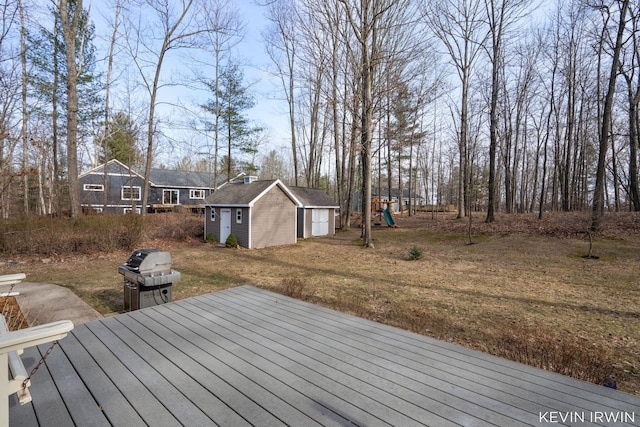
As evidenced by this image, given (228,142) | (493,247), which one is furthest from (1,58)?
(493,247)

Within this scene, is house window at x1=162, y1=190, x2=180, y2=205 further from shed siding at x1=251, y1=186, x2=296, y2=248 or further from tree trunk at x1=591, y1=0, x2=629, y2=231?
tree trunk at x1=591, y1=0, x2=629, y2=231

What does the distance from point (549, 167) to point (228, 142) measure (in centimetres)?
3489

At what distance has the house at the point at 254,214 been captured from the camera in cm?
1516

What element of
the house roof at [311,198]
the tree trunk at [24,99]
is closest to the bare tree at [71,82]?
the tree trunk at [24,99]

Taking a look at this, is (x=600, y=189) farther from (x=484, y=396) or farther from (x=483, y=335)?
(x=484, y=396)

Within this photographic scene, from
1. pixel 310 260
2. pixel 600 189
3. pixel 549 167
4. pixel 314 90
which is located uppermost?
pixel 314 90

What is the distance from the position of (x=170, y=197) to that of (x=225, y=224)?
17683 mm

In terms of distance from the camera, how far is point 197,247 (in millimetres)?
14820

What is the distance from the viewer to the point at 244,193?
16.1m

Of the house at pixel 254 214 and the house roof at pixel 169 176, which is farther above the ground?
the house roof at pixel 169 176

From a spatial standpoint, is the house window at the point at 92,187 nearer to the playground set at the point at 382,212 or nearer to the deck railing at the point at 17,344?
the playground set at the point at 382,212

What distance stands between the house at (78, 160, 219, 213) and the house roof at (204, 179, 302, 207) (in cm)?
960

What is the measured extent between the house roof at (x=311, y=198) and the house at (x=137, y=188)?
10396 millimetres

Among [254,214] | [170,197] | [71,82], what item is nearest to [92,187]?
[170,197]
